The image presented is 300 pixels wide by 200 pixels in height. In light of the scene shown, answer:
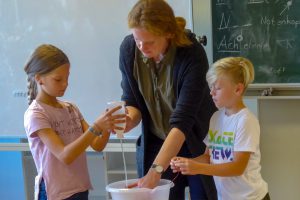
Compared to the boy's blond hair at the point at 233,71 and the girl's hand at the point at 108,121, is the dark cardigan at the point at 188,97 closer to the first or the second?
the boy's blond hair at the point at 233,71

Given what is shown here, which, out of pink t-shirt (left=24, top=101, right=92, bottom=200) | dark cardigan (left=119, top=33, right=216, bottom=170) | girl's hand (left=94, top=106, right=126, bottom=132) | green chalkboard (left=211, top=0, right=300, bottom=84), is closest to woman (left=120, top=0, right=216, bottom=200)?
dark cardigan (left=119, top=33, right=216, bottom=170)

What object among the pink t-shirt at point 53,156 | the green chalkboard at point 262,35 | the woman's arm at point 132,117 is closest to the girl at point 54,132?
the pink t-shirt at point 53,156

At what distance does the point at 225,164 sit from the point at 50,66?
0.75 m

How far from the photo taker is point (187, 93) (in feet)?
5.35

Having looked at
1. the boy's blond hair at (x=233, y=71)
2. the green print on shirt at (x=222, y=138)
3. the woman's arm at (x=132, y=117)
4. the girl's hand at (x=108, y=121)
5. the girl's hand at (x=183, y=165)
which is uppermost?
the boy's blond hair at (x=233, y=71)

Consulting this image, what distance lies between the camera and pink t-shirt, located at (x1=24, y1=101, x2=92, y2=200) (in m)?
1.65

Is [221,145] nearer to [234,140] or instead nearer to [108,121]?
[234,140]

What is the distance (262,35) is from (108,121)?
1355 millimetres

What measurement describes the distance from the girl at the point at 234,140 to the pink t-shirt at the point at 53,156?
476 mm

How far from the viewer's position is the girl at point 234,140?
160 centimetres

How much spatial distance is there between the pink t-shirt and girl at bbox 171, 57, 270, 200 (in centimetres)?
48

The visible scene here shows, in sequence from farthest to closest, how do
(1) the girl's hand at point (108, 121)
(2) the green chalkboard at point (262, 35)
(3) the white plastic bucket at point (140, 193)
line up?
(2) the green chalkboard at point (262, 35), (1) the girl's hand at point (108, 121), (3) the white plastic bucket at point (140, 193)

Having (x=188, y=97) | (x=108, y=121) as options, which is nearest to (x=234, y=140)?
(x=188, y=97)

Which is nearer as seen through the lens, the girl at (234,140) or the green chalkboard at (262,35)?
the girl at (234,140)
